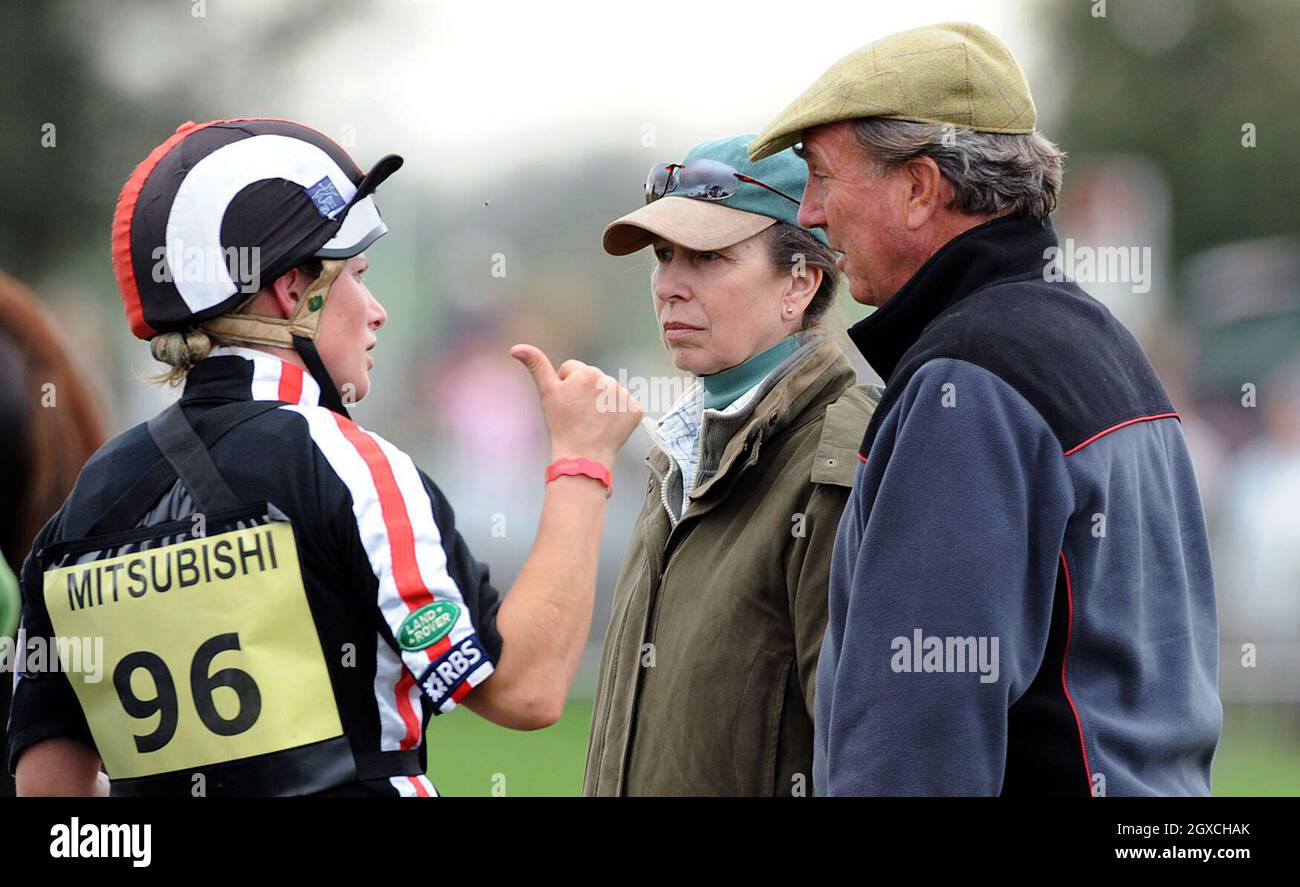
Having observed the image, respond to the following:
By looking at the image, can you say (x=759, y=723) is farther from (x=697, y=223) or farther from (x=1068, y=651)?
(x=697, y=223)

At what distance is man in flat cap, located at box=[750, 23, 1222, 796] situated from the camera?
7.37 feet

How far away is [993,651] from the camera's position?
223cm

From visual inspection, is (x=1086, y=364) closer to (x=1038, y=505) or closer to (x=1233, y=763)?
(x=1038, y=505)

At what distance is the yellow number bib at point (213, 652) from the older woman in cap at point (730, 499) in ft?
3.00

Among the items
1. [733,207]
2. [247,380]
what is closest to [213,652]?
[247,380]

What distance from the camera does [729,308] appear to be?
348 centimetres

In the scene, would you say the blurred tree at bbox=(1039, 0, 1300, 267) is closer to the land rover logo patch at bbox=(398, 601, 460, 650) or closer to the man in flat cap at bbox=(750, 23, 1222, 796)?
the man in flat cap at bbox=(750, 23, 1222, 796)

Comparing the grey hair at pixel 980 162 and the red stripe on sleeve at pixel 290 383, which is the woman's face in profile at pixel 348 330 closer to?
the red stripe on sleeve at pixel 290 383

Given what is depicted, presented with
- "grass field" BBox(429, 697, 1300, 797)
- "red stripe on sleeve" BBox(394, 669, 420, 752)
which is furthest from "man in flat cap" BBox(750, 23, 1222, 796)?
"grass field" BBox(429, 697, 1300, 797)

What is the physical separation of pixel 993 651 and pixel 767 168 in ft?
5.24

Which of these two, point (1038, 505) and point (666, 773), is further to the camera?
point (666, 773)

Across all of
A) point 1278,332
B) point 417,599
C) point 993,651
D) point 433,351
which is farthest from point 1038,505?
point 1278,332

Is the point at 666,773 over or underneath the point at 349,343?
underneath

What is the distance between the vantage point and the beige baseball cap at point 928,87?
8.57 feet
